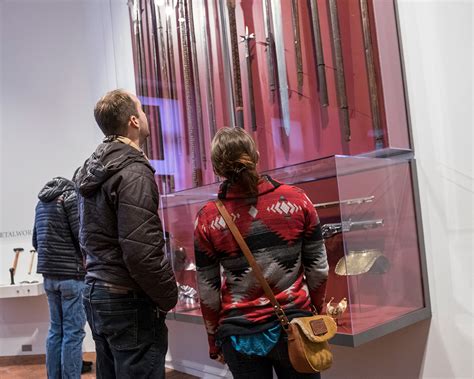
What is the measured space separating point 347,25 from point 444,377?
70.0 inches

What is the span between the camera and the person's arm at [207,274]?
1630mm

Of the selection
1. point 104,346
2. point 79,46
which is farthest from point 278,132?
point 79,46

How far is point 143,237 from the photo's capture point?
5.24 feet

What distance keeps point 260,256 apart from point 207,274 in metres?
0.20

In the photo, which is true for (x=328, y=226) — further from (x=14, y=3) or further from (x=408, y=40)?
(x=14, y=3)

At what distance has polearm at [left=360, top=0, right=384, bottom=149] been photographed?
2453 mm

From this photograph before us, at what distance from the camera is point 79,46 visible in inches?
204

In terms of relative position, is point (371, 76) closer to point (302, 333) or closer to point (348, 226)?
point (348, 226)

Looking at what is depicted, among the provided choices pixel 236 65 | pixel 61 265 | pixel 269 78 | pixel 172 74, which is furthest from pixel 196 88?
pixel 61 265

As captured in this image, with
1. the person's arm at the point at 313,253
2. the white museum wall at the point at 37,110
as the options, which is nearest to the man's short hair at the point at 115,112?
the person's arm at the point at 313,253

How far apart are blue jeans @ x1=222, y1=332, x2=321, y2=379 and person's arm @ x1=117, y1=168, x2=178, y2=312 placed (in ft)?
0.90

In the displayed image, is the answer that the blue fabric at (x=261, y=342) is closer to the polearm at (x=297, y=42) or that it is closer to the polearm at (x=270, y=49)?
the polearm at (x=297, y=42)

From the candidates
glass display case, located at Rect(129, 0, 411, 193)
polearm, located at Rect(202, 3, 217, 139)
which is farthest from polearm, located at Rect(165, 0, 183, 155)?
polearm, located at Rect(202, 3, 217, 139)

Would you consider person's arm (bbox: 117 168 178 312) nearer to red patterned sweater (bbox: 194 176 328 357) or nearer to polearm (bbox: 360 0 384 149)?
red patterned sweater (bbox: 194 176 328 357)
